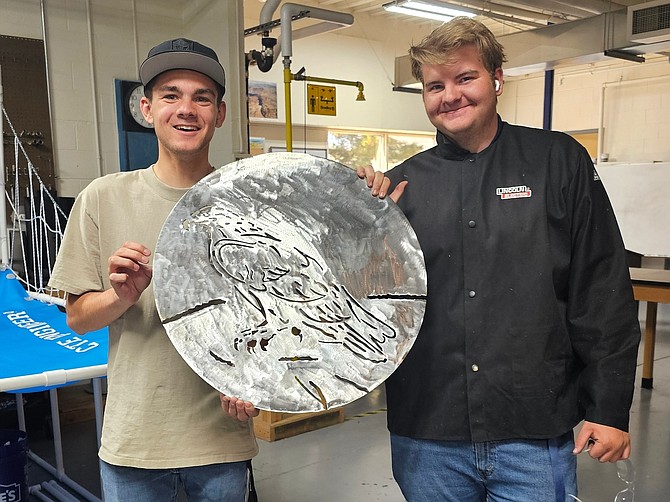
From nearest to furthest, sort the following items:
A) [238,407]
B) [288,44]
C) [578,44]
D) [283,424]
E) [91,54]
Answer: [238,407], [283,424], [288,44], [91,54], [578,44]

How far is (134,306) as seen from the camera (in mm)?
1102

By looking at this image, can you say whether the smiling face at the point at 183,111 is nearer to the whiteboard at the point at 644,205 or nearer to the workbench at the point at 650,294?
the workbench at the point at 650,294

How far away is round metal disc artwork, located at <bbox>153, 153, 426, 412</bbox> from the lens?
1003 millimetres

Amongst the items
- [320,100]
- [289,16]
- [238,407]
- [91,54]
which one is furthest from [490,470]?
[91,54]

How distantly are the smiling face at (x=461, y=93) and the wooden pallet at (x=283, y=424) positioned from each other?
2355 millimetres

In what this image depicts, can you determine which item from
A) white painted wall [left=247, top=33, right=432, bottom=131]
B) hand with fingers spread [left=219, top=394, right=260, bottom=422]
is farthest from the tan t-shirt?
white painted wall [left=247, top=33, right=432, bottom=131]

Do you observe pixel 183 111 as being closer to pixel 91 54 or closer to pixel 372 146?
pixel 91 54

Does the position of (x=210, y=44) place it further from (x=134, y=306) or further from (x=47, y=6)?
(x=134, y=306)

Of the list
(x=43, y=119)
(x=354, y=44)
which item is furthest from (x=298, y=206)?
(x=354, y=44)

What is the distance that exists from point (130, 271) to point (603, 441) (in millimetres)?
919

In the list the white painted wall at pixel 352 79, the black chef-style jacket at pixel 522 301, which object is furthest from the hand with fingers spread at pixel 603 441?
the white painted wall at pixel 352 79

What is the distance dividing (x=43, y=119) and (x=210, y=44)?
1.27 metres

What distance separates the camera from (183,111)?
1.07 metres

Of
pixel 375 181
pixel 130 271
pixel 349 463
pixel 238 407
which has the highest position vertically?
pixel 375 181
